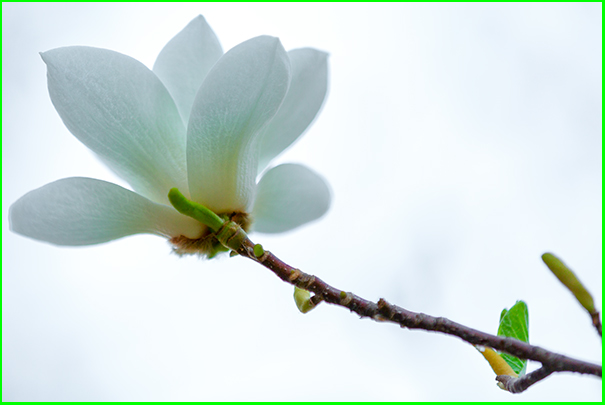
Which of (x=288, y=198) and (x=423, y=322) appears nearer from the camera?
(x=423, y=322)

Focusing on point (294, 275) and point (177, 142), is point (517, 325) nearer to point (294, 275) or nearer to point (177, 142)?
point (294, 275)

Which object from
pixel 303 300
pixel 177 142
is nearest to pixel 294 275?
pixel 303 300

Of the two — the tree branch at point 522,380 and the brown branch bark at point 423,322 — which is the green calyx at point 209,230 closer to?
the brown branch bark at point 423,322

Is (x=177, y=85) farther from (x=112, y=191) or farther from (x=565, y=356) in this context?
(x=565, y=356)

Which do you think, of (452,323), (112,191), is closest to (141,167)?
(112,191)

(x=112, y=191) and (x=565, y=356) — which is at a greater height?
(x=112, y=191)

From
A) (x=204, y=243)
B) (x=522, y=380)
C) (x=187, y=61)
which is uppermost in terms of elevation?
(x=187, y=61)
